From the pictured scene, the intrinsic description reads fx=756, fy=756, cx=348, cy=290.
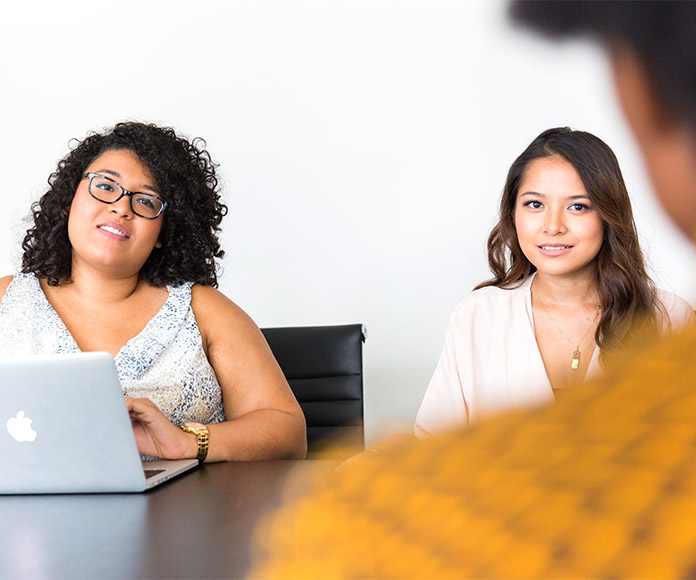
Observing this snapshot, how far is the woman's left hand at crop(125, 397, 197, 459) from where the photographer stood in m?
0.90

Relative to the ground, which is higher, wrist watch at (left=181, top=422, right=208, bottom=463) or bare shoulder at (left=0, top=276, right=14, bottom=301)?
bare shoulder at (left=0, top=276, right=14, bottom=301)

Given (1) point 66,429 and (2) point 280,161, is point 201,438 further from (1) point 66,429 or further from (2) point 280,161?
(2) point 280,161

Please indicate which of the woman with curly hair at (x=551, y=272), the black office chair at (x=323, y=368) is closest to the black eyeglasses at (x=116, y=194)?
the black office chair at (x=323, y=368)

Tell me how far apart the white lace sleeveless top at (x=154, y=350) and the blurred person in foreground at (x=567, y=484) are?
1.11 m

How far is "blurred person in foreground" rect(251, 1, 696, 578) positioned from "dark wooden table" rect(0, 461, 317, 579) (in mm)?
337

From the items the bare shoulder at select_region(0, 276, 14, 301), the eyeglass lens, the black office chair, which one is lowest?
the black office chair

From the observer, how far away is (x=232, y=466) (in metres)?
0.91

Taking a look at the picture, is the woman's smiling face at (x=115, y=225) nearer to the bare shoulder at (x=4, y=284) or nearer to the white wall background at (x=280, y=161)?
the bare shoulder at (x=4, y=284)

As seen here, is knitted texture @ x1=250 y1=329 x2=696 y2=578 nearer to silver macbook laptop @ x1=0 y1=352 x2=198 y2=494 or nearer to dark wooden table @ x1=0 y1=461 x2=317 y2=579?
dark wooden table @ x1=0 y1=461 x2=317 y2=579

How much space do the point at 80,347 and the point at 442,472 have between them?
1.19 metres

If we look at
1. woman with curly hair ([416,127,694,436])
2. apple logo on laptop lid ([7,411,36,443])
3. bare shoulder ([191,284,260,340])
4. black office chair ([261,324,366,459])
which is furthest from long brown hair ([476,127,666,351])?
apple logo on laptop lid ([7,411,36,443])

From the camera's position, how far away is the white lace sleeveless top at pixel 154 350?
1145 millimetres

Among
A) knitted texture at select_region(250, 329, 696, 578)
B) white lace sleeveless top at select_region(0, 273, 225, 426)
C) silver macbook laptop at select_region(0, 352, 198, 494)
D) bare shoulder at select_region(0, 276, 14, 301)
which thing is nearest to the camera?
knitted texture at select_region(250, 329, 696, 578)

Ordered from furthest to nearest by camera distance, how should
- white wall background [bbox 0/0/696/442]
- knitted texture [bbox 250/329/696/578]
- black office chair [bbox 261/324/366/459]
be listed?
white wall background [bbox 0/0/696/442] < black office chair [bbox 261/324/366/459] < knitted texture [bbox 250/329/696/578]
